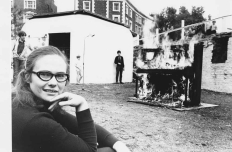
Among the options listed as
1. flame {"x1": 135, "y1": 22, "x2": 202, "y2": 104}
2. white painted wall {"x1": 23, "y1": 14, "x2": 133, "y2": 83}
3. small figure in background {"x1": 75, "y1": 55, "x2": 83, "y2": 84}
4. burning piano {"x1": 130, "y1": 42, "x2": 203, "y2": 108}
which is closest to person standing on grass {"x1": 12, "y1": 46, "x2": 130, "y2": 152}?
burning piano {"x1": 130, "y1": 42, "x2": 203, "y2": 108}

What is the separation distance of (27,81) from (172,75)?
151 inches

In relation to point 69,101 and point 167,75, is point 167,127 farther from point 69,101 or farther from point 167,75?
point 69,101

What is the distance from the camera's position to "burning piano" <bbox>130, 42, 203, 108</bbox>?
4.28 meters

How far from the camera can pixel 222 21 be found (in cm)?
589

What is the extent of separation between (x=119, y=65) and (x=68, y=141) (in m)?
7.89

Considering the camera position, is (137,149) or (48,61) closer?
(48,61)

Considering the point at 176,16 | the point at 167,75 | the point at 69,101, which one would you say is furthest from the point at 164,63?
the point at 69,101

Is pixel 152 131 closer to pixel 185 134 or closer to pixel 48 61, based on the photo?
pixel 185 134

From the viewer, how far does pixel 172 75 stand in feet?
14.5

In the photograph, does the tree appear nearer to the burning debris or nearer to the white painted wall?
the burning debris

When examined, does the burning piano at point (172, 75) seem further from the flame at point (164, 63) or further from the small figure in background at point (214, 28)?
the small figure in background at point (214, 28)

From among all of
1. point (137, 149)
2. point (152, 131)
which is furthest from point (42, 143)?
point (152, 131)

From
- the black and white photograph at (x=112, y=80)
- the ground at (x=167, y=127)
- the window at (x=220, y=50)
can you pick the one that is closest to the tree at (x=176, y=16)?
the black and white photograph at (x=112, y=80)

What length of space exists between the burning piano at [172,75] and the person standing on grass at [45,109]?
356 centimetres
